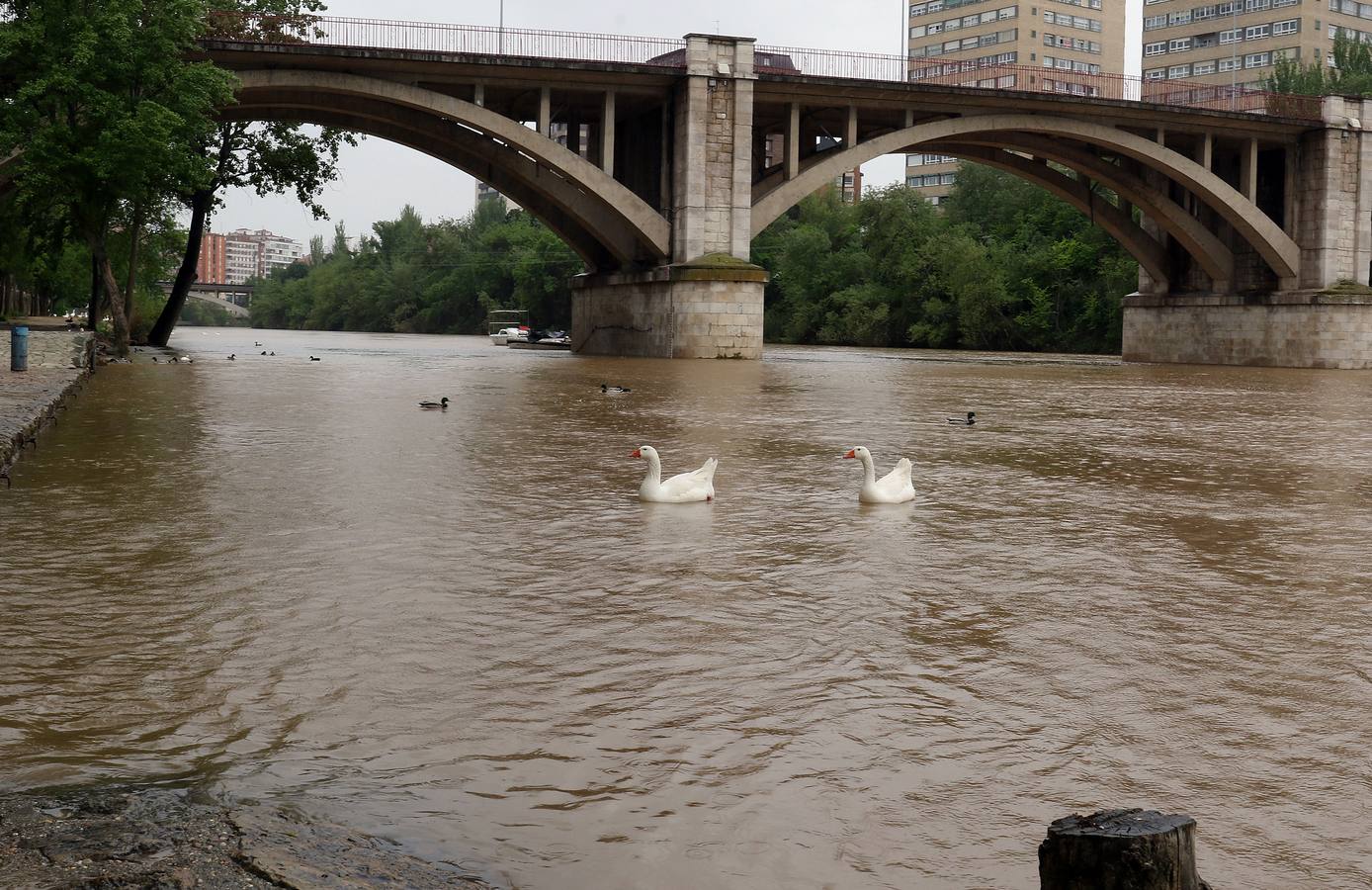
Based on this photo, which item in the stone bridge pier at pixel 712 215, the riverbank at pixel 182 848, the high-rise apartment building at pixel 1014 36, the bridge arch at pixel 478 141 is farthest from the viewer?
the high-rise apartment building at pixel 1014 36

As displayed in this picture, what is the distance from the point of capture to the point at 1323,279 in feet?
154

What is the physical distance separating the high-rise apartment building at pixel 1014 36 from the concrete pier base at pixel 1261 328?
228 feet

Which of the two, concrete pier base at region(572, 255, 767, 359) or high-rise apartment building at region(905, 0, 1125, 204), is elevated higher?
high-rise apartment building at region(905, 0, 1125, 204)

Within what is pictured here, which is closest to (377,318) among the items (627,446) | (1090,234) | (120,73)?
(1090,234)

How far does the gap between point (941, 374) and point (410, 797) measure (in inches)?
1221

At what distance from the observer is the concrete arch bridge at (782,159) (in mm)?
37281

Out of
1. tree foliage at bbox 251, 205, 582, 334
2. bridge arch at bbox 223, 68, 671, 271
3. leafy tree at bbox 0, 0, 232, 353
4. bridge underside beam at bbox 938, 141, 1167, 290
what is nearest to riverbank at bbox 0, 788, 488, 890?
leafy tree at bbox 0, 0, 232, 353

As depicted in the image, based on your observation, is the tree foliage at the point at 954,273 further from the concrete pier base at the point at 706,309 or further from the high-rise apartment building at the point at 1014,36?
the high-rise apartment building at the point at 1014,36

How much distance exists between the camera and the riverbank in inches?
118

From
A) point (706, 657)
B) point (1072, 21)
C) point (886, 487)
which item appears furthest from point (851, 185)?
point (706, 657)

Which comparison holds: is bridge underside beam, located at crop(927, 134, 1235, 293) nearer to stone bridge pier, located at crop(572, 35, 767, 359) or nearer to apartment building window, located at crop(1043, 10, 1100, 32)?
stone bridge pier, located at crop(572, 35, 767, 359)

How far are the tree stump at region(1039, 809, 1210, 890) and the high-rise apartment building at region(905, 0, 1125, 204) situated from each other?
12052cm

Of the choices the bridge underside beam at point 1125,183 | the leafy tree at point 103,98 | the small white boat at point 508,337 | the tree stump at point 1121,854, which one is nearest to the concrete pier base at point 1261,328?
the bridge underside beam at point 1125,183

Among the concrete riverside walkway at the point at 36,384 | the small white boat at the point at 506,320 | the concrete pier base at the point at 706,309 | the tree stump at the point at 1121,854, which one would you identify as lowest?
the tree stump at the point at 1121,854
